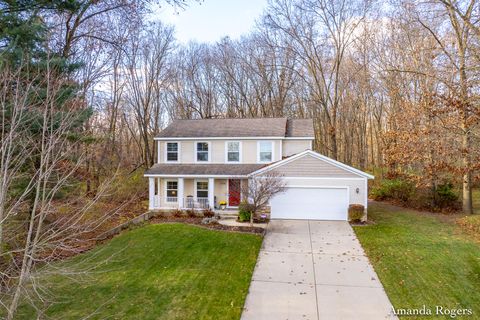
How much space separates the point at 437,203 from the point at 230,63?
2209cm

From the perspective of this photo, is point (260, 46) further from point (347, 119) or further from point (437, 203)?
point (437, 203)

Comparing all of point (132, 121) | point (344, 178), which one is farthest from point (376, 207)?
point (132, 121)

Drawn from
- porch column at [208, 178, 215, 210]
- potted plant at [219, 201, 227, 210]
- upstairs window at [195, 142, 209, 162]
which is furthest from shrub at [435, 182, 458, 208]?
upstairs window at [195, 142, 209, 162]

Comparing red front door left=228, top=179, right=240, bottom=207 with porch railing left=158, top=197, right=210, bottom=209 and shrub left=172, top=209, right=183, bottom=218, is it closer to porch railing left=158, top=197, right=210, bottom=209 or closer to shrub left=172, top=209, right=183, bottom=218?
porch railing left=158, top=197, right=210, bottom=209

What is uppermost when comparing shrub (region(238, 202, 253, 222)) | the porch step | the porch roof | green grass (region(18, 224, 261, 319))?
the porch roof

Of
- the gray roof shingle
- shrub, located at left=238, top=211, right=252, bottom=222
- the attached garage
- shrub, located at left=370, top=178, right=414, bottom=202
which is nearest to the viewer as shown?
shrub, located at left=238, top=211, right=252, bottom=222

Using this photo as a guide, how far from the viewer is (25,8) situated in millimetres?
8258

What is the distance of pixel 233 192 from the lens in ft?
55.9

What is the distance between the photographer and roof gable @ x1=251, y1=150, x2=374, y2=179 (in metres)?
14.9

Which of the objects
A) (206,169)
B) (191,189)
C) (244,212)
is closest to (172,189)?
(191,189)

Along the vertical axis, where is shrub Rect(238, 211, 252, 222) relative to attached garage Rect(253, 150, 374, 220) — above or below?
below

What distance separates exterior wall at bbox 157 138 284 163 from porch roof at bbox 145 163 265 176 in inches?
14.5

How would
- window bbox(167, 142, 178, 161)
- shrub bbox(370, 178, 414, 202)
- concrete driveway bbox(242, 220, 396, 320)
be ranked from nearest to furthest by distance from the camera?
concrete driveway bbox(242, 220, 396, 320), window bbox(167, 142, 178, 161), shrub bbox(370, 178, 414, 202)

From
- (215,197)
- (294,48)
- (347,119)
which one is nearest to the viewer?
(215,197)
